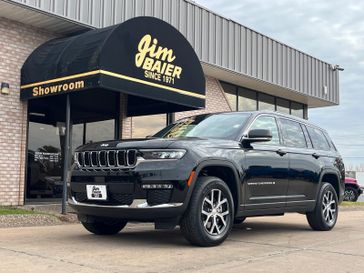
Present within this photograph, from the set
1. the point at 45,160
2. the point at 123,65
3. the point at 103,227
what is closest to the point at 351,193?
the point at 45,160

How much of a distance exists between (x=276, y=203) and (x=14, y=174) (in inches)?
258

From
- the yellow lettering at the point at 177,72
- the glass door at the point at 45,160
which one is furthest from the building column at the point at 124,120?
the yellow lettering at the point at 177,72

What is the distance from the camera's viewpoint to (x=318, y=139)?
351 inches

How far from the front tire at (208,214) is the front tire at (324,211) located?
97.5 inches

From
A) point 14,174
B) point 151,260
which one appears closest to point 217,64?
point 14,174

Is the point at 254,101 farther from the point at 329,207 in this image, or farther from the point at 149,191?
the point at 149,191

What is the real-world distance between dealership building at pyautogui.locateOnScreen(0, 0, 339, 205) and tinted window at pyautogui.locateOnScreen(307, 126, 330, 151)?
3780 mm

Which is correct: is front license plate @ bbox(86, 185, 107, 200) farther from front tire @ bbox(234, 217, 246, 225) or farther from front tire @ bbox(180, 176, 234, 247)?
front tire @ bbox(234, 217, 246, 225)

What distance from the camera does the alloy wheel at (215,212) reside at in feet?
20.0

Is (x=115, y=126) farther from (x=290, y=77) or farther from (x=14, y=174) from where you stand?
(x=290, y=77)


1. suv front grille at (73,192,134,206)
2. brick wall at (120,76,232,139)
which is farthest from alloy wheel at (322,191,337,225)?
brick wall at (120,76,232,139)

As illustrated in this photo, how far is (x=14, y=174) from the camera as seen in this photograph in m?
11.3

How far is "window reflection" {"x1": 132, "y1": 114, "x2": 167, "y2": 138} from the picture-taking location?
14.5 m

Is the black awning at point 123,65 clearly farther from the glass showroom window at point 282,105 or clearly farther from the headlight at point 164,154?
the glass showroom window at point 282,105
